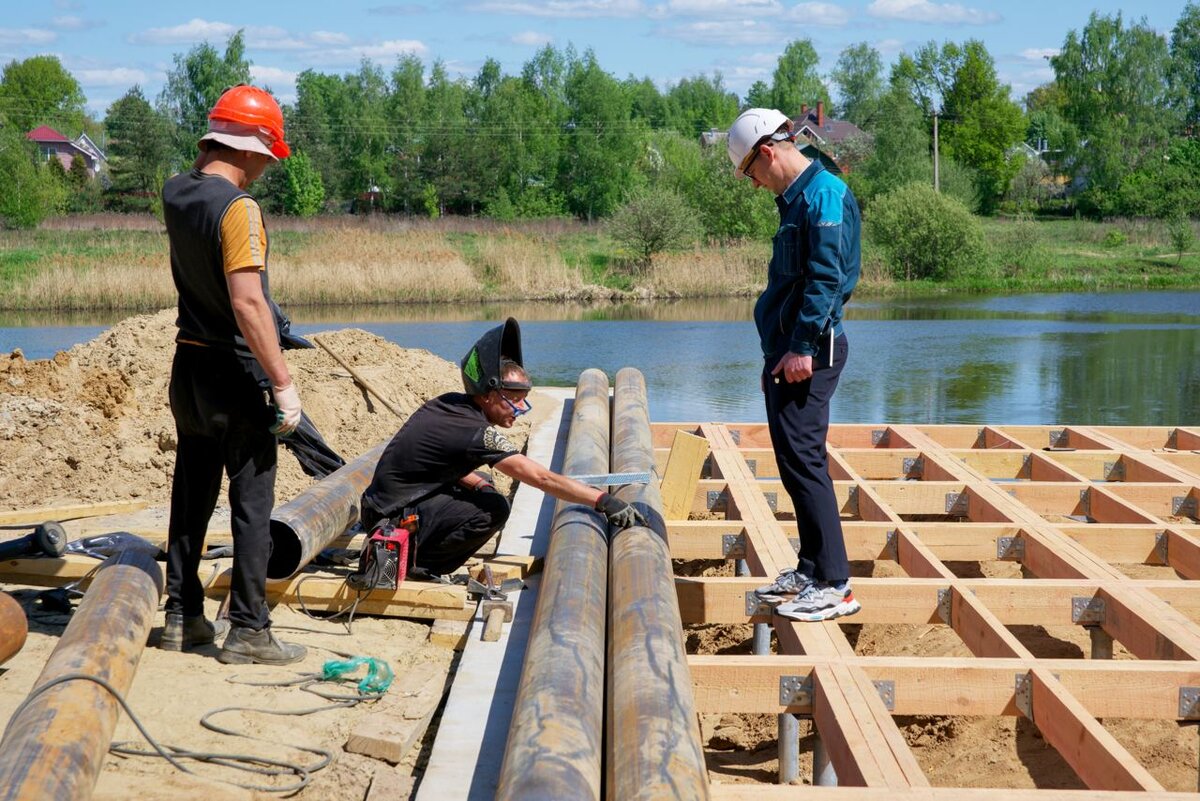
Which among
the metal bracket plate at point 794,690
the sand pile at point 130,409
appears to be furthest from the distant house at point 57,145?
the metal bracket plate at point 794,690

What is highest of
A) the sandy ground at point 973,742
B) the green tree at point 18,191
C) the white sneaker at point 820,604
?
the green tree at point 18,191

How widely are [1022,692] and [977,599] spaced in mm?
708

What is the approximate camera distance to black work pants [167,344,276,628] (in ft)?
12.6

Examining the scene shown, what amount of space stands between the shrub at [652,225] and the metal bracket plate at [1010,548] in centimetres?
2858

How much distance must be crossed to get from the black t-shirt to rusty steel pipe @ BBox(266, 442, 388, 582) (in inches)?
9.3

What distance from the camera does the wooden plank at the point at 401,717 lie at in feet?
10.9

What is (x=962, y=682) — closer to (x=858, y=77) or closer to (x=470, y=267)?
(x=470, y=267)

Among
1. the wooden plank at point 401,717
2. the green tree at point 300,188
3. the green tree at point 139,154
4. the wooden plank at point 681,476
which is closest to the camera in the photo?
the wooden plank at point 401,717

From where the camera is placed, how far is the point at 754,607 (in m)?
4.28

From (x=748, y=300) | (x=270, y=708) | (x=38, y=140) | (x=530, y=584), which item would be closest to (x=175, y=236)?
(x=270, y=708)

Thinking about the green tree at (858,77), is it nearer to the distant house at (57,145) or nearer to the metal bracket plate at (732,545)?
the distant house at (57,145)

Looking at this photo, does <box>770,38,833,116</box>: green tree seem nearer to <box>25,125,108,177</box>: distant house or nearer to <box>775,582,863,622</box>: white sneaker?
<box>25,125,108,177</box>: distant house

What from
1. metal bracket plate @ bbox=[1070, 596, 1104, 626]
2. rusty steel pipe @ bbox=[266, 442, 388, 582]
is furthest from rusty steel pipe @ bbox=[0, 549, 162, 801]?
metal bracket plate @ bbox=[1070, 596, 1104, 626]

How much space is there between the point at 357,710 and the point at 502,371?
132cm
